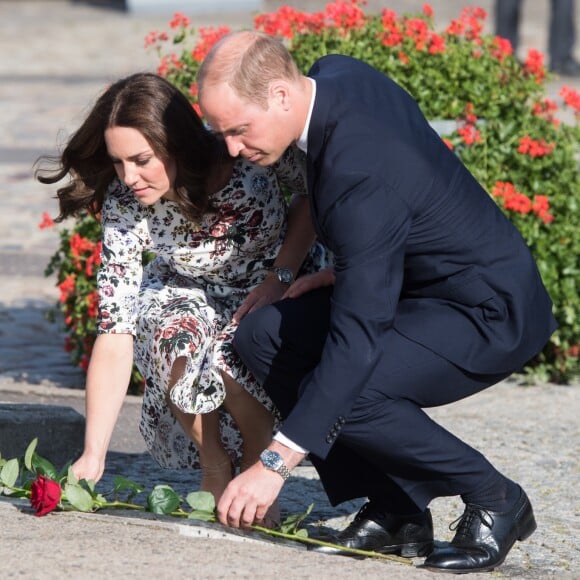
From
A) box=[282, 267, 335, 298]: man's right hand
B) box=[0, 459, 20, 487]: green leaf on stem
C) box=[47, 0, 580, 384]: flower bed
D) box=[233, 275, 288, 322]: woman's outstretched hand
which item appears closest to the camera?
→ box=[0, 459, 20, 487]: green leaf on stem

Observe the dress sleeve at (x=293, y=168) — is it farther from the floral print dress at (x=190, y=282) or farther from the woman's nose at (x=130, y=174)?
the woman's nose at (x=130, y=174)

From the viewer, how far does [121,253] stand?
3447 millimetres

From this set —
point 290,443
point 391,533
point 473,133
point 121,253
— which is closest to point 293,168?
point 121,253

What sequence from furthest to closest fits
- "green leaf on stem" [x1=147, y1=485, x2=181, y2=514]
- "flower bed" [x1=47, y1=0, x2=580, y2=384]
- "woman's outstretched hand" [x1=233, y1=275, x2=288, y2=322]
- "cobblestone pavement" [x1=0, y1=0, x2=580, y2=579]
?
"flower bed" [x1=47, y1=0, x2=580, y2=384]
"woman's outstretched hand" [x1=233, y1=275, x2=288, y2=322]
"green leaf on stem" [x1=147, y1=485, x2=181, y2=514]
"cobblestone pavement" [x1=0, y1=0, x2=580, y2=579]

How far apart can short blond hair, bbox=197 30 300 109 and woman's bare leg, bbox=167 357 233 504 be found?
0.95 m

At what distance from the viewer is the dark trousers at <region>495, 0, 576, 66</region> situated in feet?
47.4

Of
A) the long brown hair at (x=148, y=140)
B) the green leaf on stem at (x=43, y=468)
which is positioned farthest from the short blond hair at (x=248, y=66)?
the green leaf on stem at (x=43, y=468)

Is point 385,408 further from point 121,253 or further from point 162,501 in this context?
point 121,253

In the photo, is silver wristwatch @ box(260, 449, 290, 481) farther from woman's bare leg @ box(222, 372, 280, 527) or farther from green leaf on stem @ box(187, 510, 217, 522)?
woman's bare leg @ box(222, 372, 280, 527)

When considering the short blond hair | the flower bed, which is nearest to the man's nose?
the short blond hair

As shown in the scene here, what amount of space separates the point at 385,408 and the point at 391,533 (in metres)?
0.47

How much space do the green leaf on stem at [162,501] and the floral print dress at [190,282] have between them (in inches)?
10.7

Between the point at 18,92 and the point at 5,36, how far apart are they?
4673mm

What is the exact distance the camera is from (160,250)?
3.53 metres
